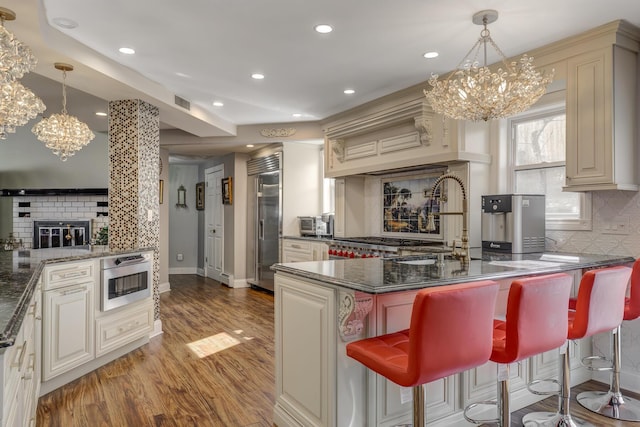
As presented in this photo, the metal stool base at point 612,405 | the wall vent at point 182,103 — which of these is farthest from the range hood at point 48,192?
the metal stool base at point 612,405

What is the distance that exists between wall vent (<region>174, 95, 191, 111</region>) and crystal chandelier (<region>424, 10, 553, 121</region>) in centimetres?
298

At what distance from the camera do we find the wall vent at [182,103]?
4617 mm

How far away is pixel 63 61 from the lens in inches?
124

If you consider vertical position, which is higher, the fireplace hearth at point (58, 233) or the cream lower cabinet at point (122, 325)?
the fireplace hearth at point (58, 233)

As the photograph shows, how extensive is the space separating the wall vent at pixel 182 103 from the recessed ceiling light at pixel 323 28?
2275 millimetres

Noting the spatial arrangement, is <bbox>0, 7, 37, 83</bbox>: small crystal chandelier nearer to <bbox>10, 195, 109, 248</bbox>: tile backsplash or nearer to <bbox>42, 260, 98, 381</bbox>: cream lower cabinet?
<bbox>42, 260, 98, 381</bbox>: cream lower cabinet

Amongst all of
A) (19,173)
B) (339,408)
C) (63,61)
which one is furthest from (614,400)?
(19,173)

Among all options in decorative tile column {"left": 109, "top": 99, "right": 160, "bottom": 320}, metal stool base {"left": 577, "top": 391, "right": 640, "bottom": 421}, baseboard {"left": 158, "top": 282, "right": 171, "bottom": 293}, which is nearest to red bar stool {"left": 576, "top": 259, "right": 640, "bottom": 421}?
metal stool base {"left": 577, "top": 391, "right": 640, "bottom": 421}

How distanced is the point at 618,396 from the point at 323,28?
3.16m

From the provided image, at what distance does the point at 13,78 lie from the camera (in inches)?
95.9

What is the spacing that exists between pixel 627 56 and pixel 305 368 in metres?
3.06

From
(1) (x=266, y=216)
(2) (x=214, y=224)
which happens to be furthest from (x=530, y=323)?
(2) (x=214, y=224)

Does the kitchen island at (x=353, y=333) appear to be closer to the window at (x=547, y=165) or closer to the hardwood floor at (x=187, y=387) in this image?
the hardwood floor at (x=187, y=387)

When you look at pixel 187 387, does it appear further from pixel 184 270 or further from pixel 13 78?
pixel 184 270
